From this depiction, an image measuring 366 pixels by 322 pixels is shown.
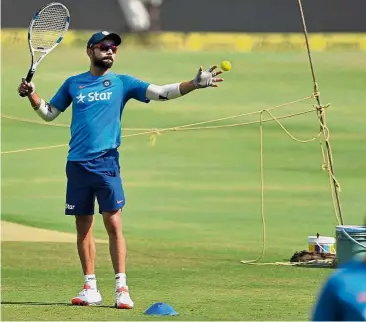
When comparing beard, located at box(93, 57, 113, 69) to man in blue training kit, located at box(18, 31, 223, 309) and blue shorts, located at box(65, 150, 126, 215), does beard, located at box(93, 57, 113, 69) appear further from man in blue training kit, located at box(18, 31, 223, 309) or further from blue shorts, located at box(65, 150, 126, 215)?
blue shorts, located at box(65, 150, 126, 215)

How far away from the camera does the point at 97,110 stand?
8.35 m

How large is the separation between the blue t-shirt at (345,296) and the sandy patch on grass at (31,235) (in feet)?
32.2

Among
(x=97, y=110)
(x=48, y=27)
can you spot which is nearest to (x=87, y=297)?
(x=97, y=110)

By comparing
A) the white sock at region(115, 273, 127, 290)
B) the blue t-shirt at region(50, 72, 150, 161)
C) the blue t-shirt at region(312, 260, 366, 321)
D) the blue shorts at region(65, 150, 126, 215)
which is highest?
the blue t-shirt at region(50, 72, 150, 161)

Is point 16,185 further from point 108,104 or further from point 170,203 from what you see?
point 108,104

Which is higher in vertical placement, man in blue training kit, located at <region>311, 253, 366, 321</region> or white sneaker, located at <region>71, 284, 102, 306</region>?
white sneaker, located at <region>71, 284, 102, 306</region>

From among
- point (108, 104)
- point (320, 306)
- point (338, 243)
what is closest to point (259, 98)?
point (338, 243)

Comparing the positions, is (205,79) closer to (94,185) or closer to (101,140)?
(101,140)

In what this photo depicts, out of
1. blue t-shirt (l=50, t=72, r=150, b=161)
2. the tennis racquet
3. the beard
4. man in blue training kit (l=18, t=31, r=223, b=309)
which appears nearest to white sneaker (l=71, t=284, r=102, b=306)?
man in blue training kit (l=18, t=31, r=223, b=309)

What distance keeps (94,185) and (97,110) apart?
524 mm

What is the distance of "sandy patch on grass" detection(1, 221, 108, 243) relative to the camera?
13766 millimetres

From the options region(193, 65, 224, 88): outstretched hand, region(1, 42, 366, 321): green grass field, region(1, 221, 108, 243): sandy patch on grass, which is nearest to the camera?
region(193, 65, 224, 88): outstretched hand

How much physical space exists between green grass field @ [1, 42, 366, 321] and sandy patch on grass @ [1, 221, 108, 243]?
484 mm

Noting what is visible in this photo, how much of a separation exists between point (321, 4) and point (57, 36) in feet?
80.8
